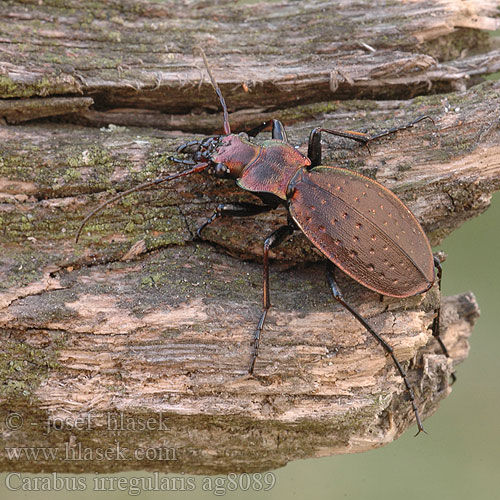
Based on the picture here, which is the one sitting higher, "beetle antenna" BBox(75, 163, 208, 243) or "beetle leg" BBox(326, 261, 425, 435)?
"beetle antenna" BBox(75, 163, 208, 243)

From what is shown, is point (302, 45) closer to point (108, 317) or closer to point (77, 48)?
point (77, 48)

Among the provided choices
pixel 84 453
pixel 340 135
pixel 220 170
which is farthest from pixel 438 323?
pixel 84 453

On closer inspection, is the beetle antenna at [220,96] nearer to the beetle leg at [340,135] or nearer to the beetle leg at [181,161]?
the beetle leg at [181,161]

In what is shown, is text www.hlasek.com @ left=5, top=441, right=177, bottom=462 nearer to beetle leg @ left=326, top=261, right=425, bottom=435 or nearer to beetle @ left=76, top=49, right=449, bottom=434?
beetle @ left=76, top=49, right=449, bottom=434

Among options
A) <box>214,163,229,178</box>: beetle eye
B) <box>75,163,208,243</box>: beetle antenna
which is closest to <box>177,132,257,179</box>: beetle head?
<box>214,163,229,178</box>: beetle eye

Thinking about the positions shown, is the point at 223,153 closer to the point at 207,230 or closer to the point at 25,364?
the point at 207,230
